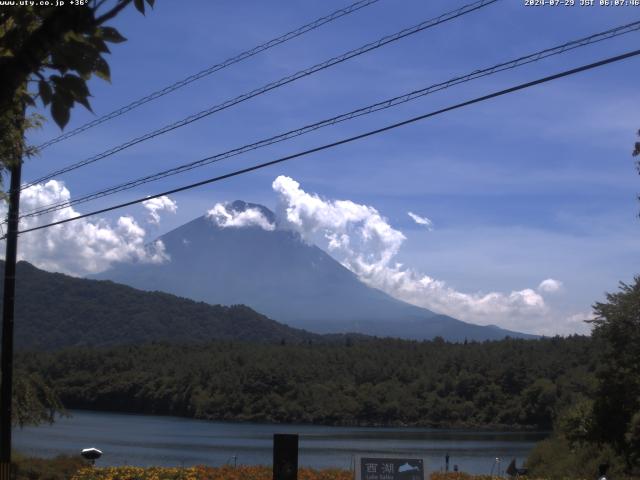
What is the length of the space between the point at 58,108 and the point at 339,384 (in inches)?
3946

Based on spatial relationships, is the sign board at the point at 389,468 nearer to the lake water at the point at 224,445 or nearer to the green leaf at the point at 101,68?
the green leaf at the point at 101,68

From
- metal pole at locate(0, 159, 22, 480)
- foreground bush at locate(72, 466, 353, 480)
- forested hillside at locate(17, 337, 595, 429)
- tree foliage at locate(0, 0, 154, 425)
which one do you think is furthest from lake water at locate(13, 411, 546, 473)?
tree foliage at locate(0, 0, 154, 425)

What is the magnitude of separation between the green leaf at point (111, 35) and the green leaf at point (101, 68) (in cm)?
9

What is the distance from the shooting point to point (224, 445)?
175ft

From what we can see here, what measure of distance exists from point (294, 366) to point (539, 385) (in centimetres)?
3131

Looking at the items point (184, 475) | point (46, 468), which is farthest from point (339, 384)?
point (184, 475)

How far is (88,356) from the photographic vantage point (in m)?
99.2

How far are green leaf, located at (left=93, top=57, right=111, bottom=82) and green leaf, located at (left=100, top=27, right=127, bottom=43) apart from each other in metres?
0.09

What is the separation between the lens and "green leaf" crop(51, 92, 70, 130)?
364 centimetres

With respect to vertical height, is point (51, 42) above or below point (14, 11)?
below

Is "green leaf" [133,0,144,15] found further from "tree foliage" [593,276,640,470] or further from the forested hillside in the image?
the forested hillside

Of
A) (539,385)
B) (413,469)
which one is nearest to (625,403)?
(413,469)

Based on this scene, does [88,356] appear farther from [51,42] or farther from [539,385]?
[51,42]

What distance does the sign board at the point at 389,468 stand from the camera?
35.4 ft
